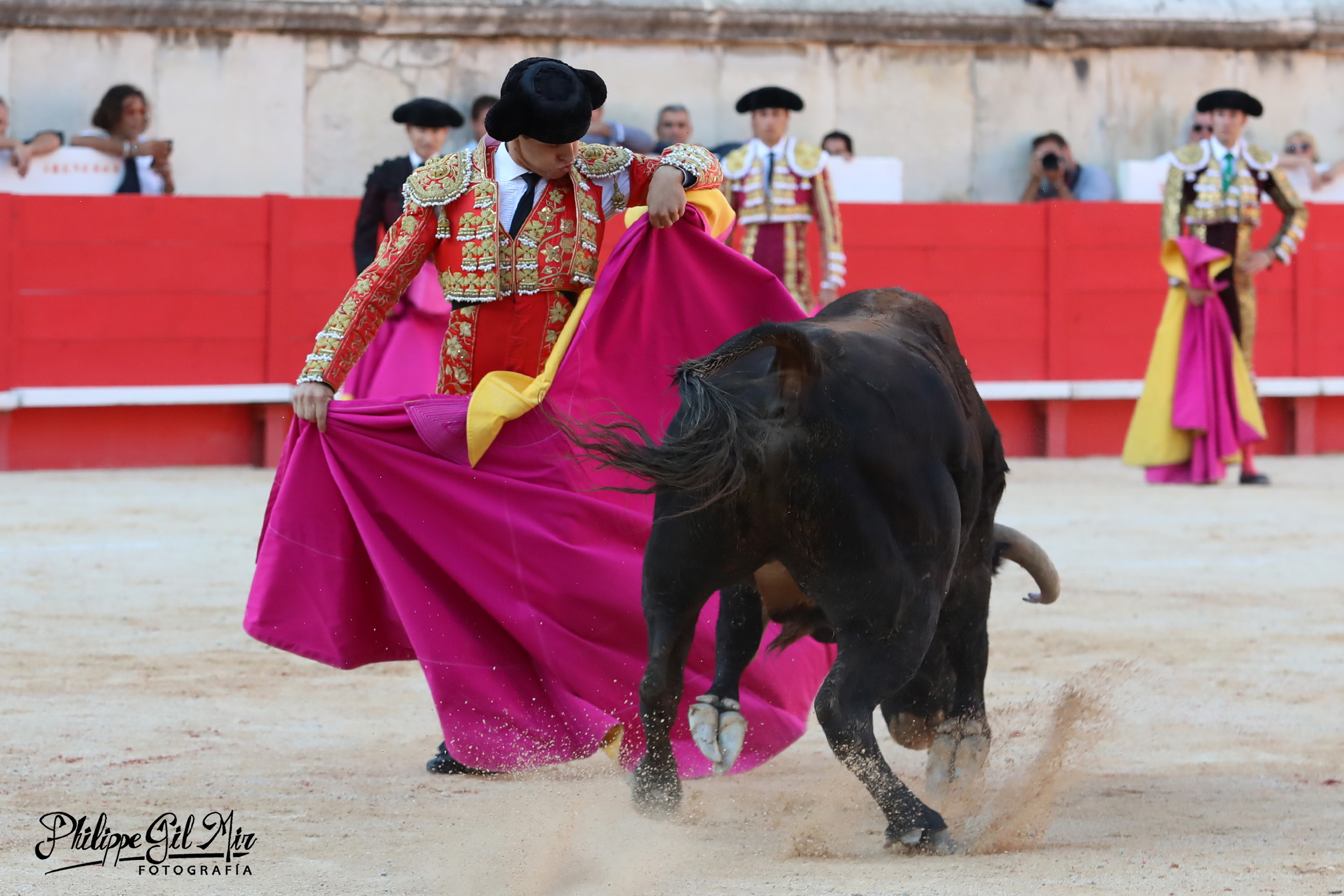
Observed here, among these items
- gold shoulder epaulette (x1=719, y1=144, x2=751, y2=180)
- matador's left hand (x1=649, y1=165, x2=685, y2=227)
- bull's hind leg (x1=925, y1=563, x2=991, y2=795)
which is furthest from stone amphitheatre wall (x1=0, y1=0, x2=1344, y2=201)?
bull's hind leg (x1=925, y1=563, x2=991, y2=795)

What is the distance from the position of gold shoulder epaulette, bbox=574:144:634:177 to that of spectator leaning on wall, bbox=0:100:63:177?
17.5ft

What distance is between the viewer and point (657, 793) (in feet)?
8.17

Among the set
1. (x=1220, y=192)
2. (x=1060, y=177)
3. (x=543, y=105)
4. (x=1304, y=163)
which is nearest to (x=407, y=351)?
(x=543, y=105)

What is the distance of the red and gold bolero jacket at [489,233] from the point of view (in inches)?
114

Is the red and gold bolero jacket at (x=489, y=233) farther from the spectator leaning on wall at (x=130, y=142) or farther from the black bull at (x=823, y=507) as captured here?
the spectator leaning on wall at (x=130, y=142)

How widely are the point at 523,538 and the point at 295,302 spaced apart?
511 cm

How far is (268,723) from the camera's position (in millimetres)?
3225

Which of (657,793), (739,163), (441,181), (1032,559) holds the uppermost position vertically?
(739,163)

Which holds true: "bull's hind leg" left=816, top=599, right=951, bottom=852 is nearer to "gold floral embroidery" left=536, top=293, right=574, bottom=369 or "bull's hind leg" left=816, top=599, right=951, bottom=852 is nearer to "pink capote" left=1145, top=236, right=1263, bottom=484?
"gold floral embroidery" left=536, top=293, right=574, bottom=369

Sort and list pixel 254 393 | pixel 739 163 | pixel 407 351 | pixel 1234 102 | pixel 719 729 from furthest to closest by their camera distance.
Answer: pixel 254 393 < pixel 739 163 < pixel 1234 102 < pixel 407 351 < pixel 719 729

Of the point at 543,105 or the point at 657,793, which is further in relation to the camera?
the point at 543,105

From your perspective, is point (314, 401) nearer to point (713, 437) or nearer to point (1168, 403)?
point (713, 437)

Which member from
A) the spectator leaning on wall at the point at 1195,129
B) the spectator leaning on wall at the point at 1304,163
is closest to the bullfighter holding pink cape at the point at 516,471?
the spectator leaning on wall at the point at 1195,129

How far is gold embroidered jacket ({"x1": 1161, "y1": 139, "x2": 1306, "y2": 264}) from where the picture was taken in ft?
24.3
